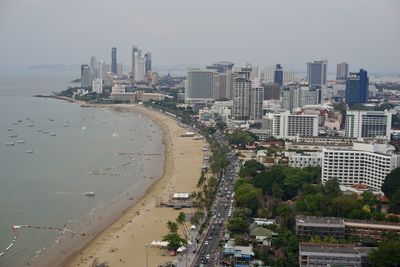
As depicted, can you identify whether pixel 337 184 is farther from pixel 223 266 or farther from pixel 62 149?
pixel 62 149

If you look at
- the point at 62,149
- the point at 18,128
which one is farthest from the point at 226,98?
the point at 62,149

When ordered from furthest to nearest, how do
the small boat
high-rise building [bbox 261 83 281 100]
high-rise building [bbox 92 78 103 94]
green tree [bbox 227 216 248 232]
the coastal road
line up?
high-rise building [bbox 92 78 103 94] < high-rise building [bbox 261 83 281 100] < the small boat < green tree [bbox 227 216 248 232] < the coastal road

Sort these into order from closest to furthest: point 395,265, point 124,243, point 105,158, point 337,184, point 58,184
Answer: point 395,265
point 124,243
point 337,184
point 58,184
point 105,158

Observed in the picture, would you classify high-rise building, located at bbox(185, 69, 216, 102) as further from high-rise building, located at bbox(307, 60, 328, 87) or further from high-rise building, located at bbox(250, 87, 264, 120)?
high-rise building, located at bbox(307, 60, 328, 87)

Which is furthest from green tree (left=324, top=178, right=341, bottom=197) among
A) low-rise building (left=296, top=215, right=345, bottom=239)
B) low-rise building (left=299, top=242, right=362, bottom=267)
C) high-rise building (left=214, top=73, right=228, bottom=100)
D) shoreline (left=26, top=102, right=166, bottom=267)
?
high-rise building (left=214, top=73, right=228, bottom=100)

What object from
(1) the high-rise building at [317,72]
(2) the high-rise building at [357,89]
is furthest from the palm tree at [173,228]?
(1) the high-rise building at [317,72]
